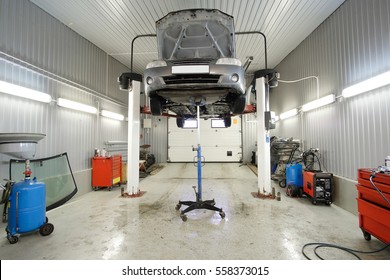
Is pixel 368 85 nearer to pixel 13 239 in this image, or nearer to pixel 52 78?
pixel 13 239

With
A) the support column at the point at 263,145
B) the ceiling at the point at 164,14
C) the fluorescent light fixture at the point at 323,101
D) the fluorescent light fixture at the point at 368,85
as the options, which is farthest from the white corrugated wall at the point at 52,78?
the fluorescent light fixture at the point at 368,85

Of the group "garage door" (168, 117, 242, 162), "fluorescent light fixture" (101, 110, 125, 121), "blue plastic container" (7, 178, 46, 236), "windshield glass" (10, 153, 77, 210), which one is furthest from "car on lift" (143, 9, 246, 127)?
"garage door" (168, 117, 242, 162)

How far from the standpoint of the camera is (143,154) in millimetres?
6656

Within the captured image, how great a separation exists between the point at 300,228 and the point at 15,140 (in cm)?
358

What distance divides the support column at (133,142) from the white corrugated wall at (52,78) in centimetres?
126

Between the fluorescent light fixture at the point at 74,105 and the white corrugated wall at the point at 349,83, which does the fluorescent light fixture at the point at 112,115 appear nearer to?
the fluorescent light fixture at the point at 74,105

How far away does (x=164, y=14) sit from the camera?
10.9ft

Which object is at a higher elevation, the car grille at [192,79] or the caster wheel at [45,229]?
the car grille at [192,79]

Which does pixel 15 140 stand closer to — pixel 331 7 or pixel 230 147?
pixel 331 7

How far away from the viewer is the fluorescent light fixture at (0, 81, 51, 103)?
7.90ft

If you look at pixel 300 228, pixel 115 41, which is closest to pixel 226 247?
pixel 300 228

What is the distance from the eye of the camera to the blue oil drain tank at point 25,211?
6.31 feet

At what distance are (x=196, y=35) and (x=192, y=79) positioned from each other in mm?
693

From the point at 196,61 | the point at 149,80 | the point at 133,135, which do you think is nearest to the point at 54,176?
the point at 133,135
